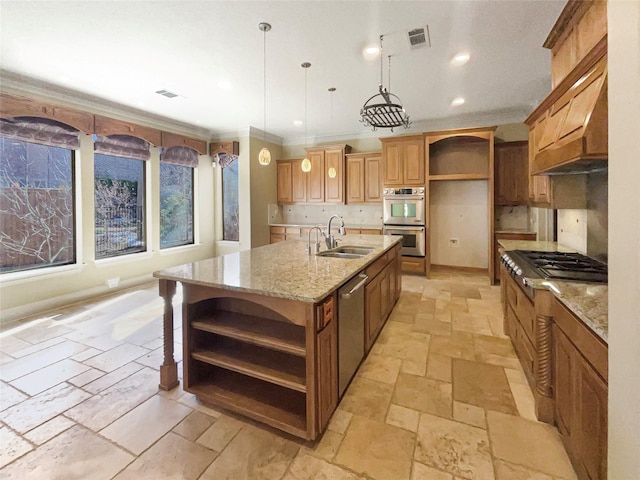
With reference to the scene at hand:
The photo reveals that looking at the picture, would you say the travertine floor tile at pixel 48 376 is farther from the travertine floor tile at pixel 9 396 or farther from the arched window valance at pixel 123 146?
the arched window valance at pixel 123 146

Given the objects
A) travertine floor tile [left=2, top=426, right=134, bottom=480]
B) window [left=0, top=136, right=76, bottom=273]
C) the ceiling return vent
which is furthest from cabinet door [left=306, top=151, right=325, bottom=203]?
travertine floor tile [left=2, top=426, right=134, bottom=480]

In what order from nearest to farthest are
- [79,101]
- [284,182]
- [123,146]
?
[79,101] → [123,146] → [284,182]

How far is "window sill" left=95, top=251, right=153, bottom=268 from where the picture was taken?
178 inches

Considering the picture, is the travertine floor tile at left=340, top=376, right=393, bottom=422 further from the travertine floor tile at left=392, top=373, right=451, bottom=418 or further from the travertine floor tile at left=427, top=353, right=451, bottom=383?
the travertine floor tile at left=427, top=353, right=451, bottom=383

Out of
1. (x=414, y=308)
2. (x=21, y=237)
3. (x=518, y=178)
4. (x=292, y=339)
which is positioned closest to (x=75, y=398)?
(x=292, y=339)

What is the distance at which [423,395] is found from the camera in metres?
2.16

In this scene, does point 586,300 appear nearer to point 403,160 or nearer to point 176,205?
point 403,160

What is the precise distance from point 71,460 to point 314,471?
1.29 m

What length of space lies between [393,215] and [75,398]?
4.85 m

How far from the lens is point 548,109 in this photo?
2.53m

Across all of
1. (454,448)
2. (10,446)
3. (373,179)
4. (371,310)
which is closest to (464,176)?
(373,179)

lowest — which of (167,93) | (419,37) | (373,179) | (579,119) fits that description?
(579,119)

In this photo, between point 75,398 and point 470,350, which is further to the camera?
point 470,350

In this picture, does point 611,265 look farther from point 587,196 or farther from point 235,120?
point 235,120
